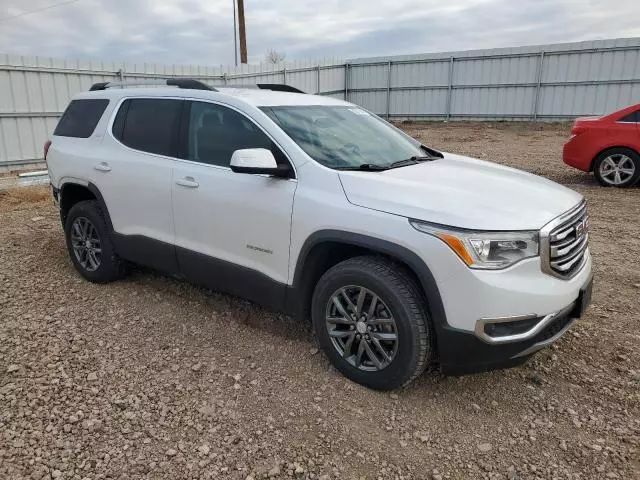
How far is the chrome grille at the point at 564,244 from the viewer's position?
9.04 feet

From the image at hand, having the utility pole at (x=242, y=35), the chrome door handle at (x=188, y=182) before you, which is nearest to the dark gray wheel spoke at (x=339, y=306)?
the chrome door handle at (x=188, y=182)

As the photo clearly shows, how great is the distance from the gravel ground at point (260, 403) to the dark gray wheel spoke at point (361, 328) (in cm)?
21

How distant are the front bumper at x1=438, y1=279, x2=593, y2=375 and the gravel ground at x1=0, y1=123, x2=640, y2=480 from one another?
33 cm

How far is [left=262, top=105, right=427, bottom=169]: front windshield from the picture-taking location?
135 inches

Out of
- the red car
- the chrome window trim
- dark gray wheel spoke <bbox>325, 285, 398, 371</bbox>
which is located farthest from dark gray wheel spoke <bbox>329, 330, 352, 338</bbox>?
the red car

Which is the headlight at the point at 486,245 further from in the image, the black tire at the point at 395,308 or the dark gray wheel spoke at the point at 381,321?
the dark gray wheel spoke at the point at 381,321

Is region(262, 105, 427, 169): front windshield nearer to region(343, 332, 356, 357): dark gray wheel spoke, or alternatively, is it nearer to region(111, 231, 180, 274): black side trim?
region(343, 332, 356, 357): dark gray wheel spoke

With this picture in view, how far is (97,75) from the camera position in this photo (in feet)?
43.9

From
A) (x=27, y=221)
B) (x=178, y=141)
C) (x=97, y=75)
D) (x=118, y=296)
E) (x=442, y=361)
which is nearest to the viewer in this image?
(x=442, y=361)

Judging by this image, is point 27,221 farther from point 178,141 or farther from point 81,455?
point 81,455

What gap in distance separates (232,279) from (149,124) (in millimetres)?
1581

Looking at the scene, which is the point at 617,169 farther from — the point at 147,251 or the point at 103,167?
the point at 103,167

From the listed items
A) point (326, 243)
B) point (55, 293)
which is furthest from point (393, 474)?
point (55, 293)

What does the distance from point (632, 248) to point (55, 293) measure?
6135mm
